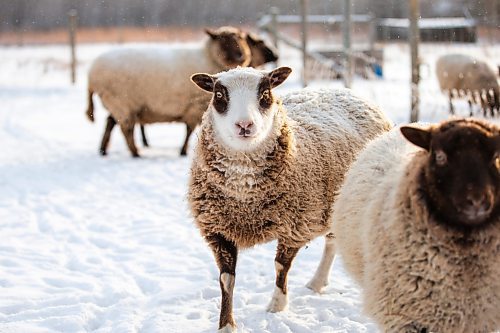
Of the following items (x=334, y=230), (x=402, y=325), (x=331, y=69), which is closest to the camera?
(x=402, y=325)

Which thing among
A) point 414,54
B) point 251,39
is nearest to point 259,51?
point 251,39

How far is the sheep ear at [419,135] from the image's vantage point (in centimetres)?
272

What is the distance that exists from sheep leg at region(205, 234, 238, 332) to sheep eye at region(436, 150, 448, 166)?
5.16ft

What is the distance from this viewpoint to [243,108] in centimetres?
373

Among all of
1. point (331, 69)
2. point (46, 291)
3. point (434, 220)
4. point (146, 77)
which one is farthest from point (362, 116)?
point (331, 69)

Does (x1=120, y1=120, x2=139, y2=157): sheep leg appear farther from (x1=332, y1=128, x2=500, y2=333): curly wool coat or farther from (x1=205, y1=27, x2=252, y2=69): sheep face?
(x1=332, y1=128, x2=500, y2=333): curly wool coat

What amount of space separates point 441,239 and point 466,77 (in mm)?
10202

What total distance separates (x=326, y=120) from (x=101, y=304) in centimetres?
187

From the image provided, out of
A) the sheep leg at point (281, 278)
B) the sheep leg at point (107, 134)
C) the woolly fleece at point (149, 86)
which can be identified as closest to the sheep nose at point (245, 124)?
the sheep leg at point (281, 278)

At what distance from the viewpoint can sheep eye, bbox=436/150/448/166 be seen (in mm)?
2596

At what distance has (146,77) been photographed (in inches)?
349

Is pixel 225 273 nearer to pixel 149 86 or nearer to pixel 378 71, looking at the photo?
pixel 149 86

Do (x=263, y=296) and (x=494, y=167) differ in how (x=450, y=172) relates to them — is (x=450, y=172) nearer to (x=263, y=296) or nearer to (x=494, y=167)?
(x=494, y=167)

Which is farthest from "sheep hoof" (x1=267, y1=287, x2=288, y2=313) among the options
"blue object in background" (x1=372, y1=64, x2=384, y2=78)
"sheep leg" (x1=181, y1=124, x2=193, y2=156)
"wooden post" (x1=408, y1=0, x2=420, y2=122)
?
"blue object in background" (x1=372, y1=64, x2=384, y2=78)
